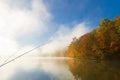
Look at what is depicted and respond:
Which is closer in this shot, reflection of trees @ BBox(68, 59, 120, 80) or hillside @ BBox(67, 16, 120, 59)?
reflection of trees @ BBox(68, 59, 120, 80)

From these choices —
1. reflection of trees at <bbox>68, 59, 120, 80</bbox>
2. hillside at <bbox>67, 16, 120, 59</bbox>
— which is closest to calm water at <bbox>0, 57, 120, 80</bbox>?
reflection of trees at <bbox>68, 59, 120, 80</bbox>

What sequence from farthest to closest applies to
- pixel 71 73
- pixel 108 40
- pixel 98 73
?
pixel 108 40
pixel 71 73
pixel 98 73

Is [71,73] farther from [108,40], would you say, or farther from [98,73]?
[108,40]

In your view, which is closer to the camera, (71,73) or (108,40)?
(71,73)

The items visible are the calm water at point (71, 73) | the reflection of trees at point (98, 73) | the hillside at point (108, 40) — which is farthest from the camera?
the hillside at point (108, 40)

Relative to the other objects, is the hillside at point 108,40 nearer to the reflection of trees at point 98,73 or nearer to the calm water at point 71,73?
the calm water at point 71,73

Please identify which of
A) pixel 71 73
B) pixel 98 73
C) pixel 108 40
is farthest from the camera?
pixel 108 40

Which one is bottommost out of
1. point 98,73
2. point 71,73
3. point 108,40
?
point 98,73

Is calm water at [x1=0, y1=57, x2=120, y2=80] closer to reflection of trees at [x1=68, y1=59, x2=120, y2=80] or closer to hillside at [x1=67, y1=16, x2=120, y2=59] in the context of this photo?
reflection of trees at [x1=68, y1=59, x2=120, y2=80]

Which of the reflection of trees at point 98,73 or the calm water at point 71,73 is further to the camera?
the calm water at point 71,73

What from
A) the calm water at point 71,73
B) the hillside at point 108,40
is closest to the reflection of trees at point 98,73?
the calm water at point 71,73

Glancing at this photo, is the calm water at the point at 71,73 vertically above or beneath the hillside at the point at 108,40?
beneath

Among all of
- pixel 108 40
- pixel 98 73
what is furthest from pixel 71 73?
pixel 108 40

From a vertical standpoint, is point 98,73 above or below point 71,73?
below
